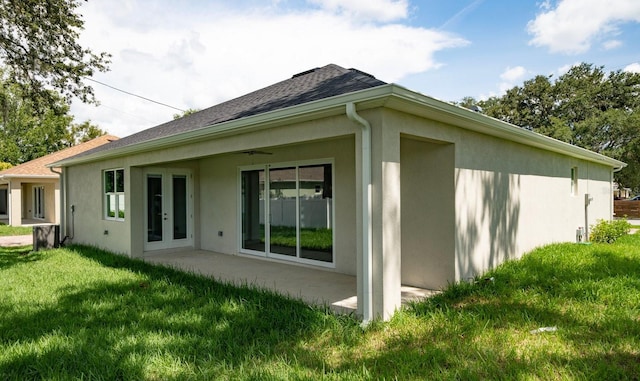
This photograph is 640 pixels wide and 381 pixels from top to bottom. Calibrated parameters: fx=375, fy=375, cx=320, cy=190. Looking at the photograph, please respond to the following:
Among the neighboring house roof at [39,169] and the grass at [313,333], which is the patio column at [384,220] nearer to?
the grass at [313,333]

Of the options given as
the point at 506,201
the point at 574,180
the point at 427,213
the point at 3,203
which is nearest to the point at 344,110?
Answer: the point at 427,213

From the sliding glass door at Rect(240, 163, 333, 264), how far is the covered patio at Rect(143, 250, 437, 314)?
377 mm

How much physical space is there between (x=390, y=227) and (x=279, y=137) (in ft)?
6.95

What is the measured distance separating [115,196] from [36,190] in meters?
17.0

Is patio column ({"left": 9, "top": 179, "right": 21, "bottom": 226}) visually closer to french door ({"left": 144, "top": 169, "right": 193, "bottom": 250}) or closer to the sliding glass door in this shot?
french door ({"left": 144, "top": 169, "right": 193, "bottom": 250})

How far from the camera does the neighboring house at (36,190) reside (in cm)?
1898

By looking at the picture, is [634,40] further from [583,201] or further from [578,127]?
[583,201]

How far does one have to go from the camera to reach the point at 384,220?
175 inches

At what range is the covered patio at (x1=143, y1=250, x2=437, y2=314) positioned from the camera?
5.65 m

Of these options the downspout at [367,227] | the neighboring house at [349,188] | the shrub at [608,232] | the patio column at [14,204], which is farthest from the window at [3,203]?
the shrub at [608,232]

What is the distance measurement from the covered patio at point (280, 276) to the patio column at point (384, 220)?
26.8 inches

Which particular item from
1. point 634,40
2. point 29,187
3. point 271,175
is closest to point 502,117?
point 634,40

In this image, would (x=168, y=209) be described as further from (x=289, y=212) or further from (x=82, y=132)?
(x=82, y=132)

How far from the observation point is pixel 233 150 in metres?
6.40
